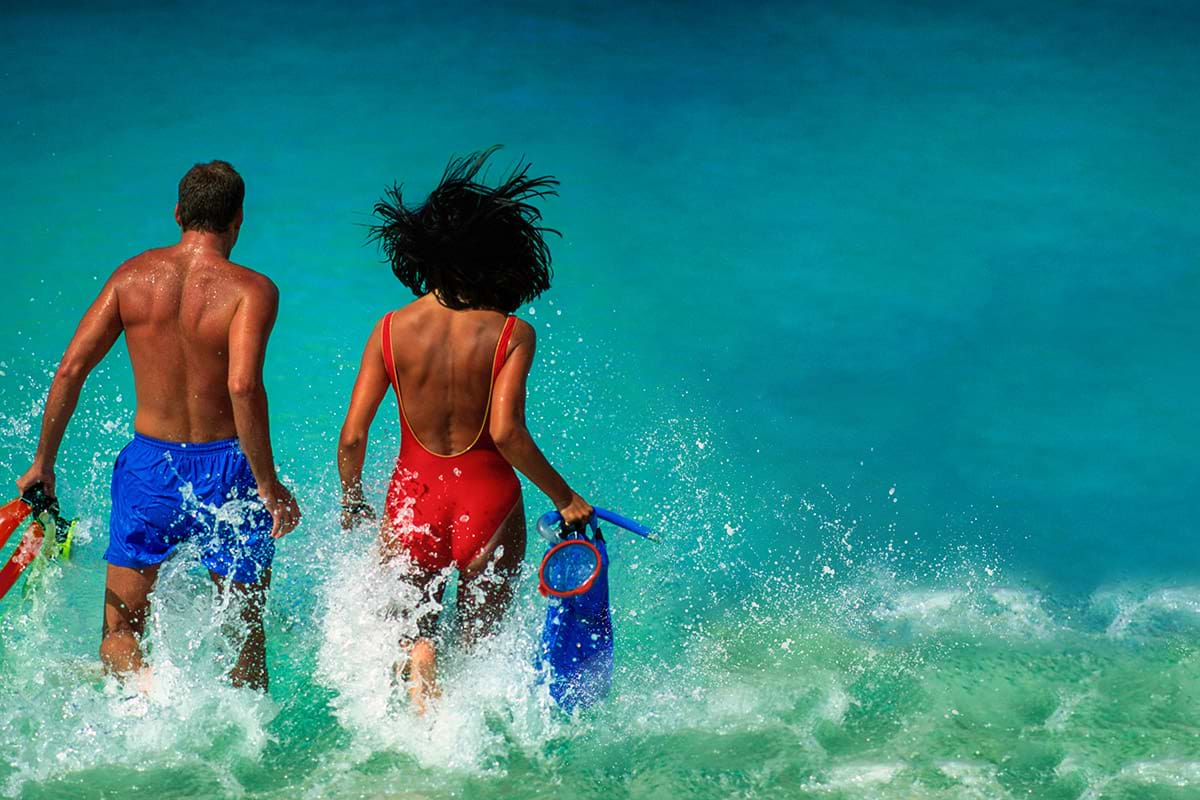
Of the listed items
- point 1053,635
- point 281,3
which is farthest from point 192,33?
point 1053,635

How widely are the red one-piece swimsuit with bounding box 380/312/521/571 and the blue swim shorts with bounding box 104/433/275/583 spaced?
15.4 inches

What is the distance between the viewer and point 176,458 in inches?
142

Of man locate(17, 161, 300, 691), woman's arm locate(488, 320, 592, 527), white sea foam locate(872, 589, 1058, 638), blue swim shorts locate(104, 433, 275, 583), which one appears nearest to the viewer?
woman's arm locate(488, 320, 592, 527)

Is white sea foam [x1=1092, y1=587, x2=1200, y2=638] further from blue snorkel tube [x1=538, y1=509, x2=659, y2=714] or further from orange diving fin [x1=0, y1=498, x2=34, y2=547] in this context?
orange diving fin [x1=0, y1=498, x2=34, y2=547]

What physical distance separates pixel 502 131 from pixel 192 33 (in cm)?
303

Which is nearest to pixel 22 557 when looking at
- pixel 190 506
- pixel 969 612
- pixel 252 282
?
pixel 190 506

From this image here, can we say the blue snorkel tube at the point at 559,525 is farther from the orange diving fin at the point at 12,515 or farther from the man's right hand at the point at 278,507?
the orange diving fin at the point at 12,515

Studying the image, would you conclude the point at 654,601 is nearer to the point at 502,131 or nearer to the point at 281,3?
the point at 502,131

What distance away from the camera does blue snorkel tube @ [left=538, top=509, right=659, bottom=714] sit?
359 cm

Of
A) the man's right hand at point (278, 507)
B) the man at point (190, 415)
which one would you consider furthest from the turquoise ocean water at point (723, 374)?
the man's right hand at point (278, 507)

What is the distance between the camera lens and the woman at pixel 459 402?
3416mm

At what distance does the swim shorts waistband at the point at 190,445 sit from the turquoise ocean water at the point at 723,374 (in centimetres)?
41

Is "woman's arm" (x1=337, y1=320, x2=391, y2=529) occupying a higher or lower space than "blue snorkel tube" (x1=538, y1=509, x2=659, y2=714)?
higher

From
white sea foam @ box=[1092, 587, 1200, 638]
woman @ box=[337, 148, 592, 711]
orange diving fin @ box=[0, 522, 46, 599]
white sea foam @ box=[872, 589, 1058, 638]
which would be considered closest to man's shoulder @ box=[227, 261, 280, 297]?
woman @ box=[337, 148, 592, 711]
